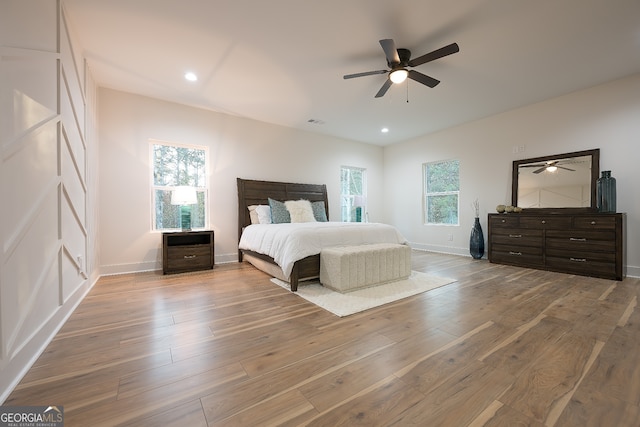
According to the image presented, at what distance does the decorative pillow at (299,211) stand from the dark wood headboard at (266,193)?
38 centimetres

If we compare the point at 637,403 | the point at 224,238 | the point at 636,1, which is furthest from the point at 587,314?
the point at 224,238

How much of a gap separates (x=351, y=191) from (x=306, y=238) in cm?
372

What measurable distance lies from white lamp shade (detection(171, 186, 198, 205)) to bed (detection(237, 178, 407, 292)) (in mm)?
878

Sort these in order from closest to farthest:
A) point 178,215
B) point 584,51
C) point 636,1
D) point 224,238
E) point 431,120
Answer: point 636,1 → point 584,51 → point 178,215 → point 224,238 → point 431,120

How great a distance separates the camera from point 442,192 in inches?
224

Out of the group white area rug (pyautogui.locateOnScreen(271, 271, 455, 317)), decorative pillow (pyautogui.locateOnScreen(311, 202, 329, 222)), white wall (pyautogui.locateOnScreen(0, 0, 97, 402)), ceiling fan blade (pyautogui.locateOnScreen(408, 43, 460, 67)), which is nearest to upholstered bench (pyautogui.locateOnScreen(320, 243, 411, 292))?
white area rug (pyautogui.locateOnScreen(271, 271, 455, 317))

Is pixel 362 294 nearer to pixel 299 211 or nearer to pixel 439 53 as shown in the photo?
pixel 299 211

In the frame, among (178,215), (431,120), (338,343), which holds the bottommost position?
(338,343)

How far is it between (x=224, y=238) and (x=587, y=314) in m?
4.68

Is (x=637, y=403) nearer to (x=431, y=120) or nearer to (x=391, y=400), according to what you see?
(x=391, y=400)

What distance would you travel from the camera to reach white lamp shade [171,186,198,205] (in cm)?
387

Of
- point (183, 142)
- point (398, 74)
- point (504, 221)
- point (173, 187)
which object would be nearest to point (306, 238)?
point (398, 74)

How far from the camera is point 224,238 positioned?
Result: 457 cm

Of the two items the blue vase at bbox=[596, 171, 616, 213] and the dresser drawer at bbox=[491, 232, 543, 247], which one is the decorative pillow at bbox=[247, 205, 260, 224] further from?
the blue vase at bbox=[596, 171, 616, 213]
